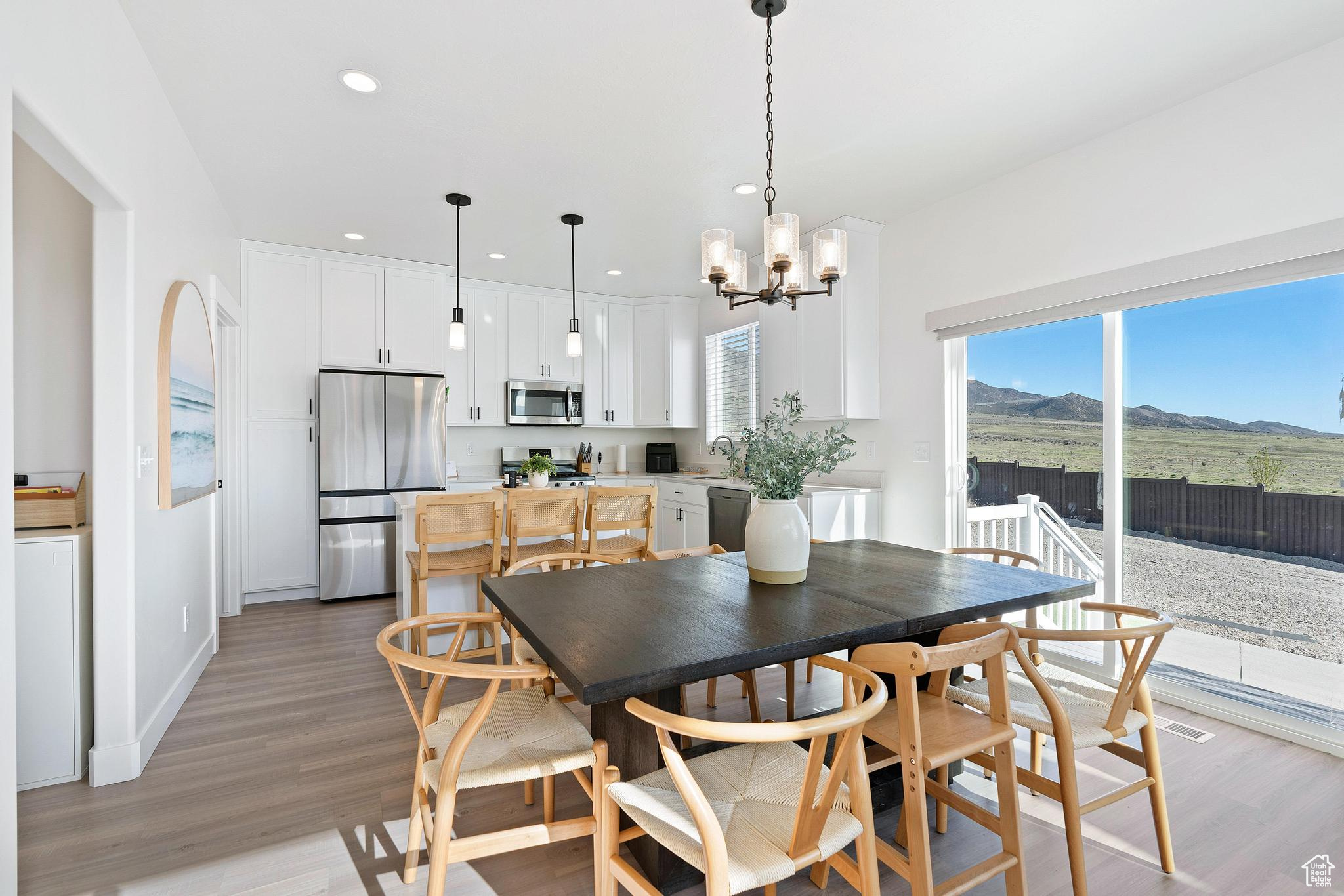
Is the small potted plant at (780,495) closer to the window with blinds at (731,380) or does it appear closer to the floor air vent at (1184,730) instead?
the floor air vent at (1184,730)

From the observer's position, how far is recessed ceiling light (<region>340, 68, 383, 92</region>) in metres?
2.44

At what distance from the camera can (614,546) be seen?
3.48m

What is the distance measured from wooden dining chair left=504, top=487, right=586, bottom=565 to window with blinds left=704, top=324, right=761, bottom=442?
2366 millimetres

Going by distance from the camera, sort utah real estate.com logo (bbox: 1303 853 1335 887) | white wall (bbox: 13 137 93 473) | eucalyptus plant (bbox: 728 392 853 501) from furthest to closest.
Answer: white wall (bbox: 13 137 93 473) < eucalyptus plant (bbox: 728 392 853 501) < utah real estate.com logo (bbox: 1303 853 1335 887)

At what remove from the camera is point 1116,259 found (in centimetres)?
292

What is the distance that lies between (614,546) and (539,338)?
2758mm

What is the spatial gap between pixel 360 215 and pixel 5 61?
2.62 metres

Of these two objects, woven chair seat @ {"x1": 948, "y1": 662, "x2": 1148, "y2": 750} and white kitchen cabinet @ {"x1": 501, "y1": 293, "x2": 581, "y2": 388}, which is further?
white kitchen cabinet @ {"x1": 501, "y1": 293, "x2": 581, "y2": 388}

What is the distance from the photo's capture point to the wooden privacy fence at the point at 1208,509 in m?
2.41

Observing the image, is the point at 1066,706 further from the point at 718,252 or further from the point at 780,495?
the point at 718,252

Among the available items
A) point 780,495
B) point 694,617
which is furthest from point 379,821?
point 780,495

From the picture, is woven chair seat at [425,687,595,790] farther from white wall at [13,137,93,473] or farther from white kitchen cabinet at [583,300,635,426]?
white kitchen cabinet at [583,300,635,426]

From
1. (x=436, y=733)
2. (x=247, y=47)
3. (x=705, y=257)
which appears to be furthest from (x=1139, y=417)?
(x=247, y=47)

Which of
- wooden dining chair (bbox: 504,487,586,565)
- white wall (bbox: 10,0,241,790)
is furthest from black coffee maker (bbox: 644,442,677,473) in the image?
white wall (bbox: 10,0,241,790)
